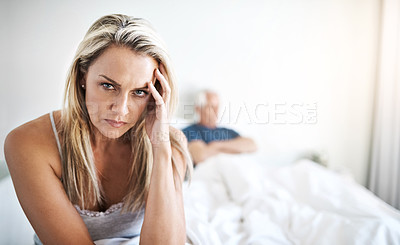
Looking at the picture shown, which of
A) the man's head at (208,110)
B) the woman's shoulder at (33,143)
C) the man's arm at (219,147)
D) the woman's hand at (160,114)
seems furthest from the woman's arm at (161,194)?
the man's head at (208,110)

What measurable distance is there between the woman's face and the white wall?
0.15 meters

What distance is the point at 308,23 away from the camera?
178 cm

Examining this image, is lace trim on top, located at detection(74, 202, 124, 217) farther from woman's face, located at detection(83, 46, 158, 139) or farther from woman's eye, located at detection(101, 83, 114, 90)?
woman's eye, located at detection(101, 83, 114, 90)

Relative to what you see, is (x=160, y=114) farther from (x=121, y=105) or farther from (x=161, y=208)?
(x=161, y=208)

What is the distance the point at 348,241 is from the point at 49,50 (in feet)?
3.34

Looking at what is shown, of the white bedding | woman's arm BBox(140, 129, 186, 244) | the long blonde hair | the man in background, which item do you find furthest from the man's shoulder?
woman's arm BBox(140, 129, 186, 244)

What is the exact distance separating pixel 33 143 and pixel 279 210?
866 mm

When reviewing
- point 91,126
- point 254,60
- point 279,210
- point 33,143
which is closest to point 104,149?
point 91,126

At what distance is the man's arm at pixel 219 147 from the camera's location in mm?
1776

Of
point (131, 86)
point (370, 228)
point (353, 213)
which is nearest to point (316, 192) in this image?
point (353, 213)

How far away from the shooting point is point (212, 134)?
1933mm

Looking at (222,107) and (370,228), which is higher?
(222,107)

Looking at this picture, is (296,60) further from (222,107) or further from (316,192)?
(316,192)

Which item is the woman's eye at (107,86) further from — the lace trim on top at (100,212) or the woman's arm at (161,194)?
the lace trim on top at (100,212)
